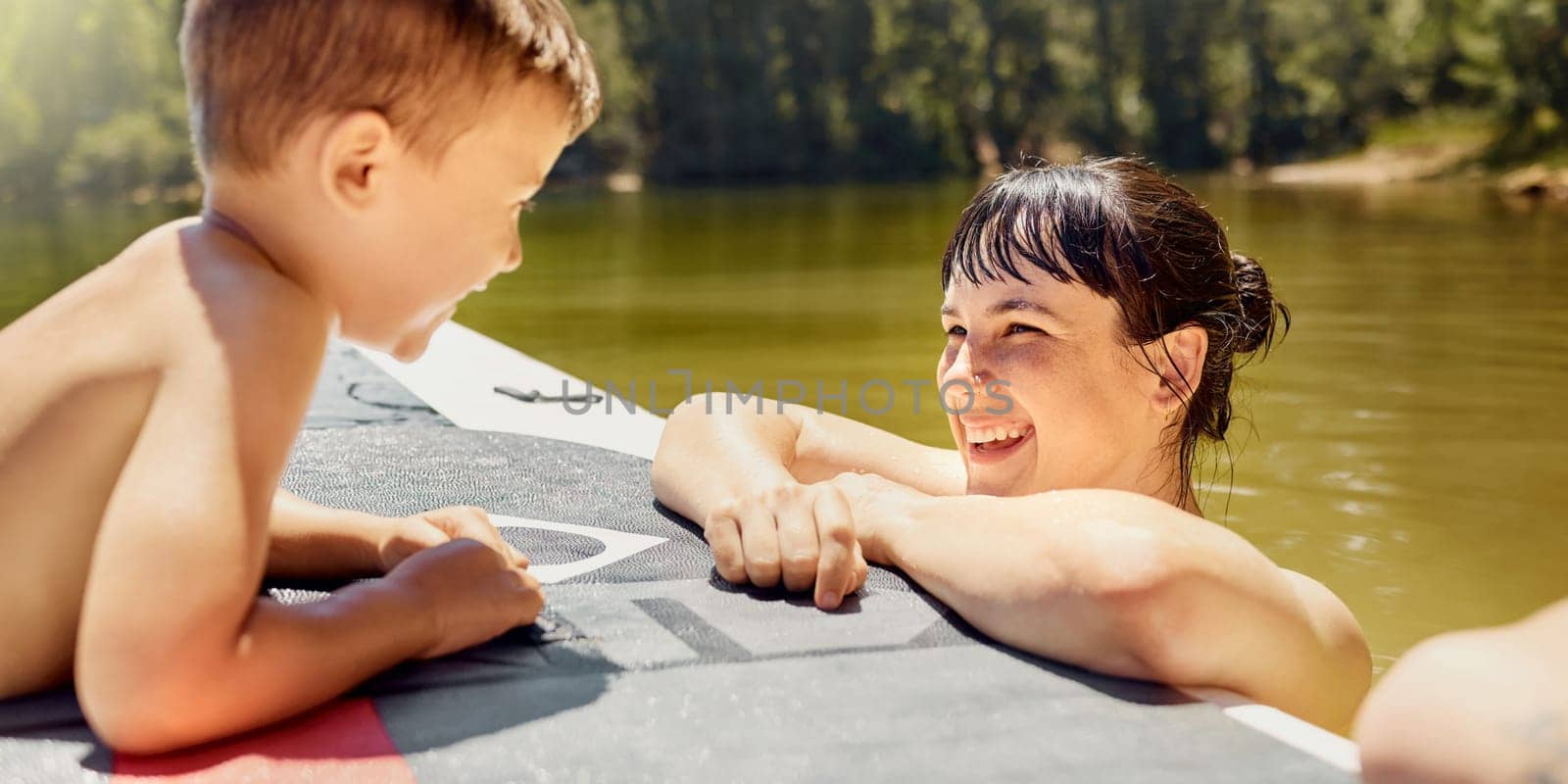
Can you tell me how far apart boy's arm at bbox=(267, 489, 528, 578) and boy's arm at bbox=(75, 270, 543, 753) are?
0.41m

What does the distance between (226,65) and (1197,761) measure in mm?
1108

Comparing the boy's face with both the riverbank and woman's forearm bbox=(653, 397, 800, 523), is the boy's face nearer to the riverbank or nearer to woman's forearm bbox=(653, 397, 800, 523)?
woman's forearm bbox=(653, 397, 800, 523)

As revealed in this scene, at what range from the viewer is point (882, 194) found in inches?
1312

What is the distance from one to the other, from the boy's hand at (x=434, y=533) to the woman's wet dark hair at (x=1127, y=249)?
31.9 inches

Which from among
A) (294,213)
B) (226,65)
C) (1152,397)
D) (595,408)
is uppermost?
(226,65)

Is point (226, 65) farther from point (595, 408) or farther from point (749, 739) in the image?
point (595, 408)

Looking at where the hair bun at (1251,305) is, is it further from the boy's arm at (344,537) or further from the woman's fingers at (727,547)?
the boy's arm at (344,537)

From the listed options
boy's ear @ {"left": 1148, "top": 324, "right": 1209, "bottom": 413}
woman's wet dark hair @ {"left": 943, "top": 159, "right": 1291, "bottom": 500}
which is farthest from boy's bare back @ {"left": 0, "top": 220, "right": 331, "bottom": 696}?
boy's ear @ {"left": 1148, "top": 324, "right": 1209, "bottom": 413}

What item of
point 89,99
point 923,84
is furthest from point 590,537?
point 89,99

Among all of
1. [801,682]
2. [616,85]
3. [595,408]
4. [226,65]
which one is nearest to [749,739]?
[801,682]

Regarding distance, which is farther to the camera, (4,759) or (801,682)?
(801,682)

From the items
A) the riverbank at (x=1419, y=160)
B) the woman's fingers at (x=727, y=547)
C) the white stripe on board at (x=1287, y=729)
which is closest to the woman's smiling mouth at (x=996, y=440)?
the woman's fingers at (x=727, y=547)

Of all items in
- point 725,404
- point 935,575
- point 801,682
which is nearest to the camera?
point 801,682

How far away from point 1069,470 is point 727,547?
0.53 meters
